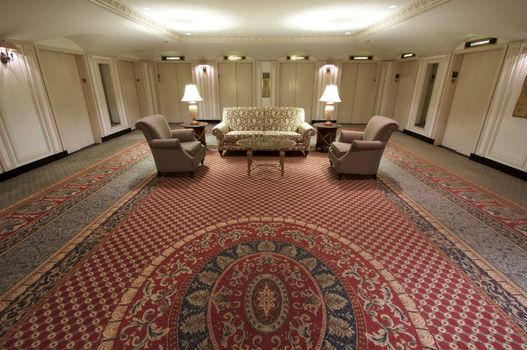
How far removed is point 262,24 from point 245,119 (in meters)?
2.33

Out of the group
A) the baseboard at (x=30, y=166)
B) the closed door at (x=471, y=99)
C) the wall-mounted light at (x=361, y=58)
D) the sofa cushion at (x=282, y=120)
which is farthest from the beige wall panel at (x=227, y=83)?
the closed door at (x=471, y=99)

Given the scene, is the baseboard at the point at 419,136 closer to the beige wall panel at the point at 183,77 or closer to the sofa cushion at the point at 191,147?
the sofa cushion at the point at 191,147

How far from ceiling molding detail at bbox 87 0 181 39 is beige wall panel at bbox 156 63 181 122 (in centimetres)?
331

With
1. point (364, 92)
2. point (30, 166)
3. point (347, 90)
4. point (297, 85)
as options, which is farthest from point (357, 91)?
point (30, 166)

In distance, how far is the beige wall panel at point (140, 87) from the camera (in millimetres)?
8988

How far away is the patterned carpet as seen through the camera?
1.68 meters

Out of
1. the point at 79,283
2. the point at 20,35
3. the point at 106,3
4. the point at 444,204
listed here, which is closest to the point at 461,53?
the point at 444,204

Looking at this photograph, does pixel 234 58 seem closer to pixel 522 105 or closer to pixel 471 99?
pixel 471 99

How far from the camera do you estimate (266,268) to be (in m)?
2.27

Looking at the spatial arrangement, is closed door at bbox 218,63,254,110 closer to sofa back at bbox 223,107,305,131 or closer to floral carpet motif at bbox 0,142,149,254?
sofa back at bbox 223,107,305,131

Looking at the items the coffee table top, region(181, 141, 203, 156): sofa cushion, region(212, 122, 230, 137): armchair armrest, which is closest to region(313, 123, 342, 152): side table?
the coffee table top

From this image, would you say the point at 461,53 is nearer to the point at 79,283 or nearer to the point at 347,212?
the point at 347,212

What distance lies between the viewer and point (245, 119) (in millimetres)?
5910

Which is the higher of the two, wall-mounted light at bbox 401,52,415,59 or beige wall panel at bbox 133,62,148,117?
wall-mounted light at bbox 401,52,415,59
